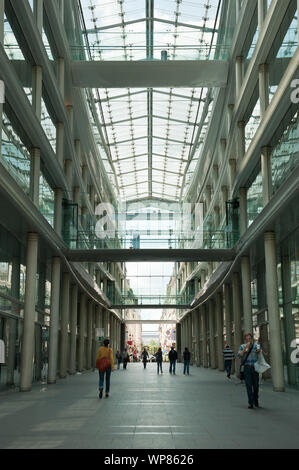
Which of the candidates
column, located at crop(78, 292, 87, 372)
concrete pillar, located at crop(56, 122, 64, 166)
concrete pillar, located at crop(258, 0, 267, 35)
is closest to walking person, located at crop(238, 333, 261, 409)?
concrete pillar, located at crop(258, 0, 267, 35)

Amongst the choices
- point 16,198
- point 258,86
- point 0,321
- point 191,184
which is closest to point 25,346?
point 0,321

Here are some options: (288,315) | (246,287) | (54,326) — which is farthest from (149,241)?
(288,315)

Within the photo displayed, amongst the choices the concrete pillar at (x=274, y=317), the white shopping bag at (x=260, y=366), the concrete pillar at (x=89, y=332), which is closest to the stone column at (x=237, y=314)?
the concrete pillar at (x=274, y=317)

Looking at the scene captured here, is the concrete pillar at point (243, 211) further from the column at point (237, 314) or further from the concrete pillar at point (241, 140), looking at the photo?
the column at point (237, 314)

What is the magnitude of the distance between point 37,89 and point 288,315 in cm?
1183

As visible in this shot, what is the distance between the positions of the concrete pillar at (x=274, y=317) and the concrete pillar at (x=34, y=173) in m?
8.15

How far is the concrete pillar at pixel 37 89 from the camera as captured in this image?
19.4 meters

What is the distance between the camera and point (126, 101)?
121 feet

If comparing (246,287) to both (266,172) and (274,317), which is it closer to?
→ (274,317)

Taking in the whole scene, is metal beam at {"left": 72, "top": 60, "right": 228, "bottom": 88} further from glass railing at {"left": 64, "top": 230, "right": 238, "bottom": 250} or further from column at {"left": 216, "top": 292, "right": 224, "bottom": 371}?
column at {"left": 216, "top": 292, "right": 224, "bottom": 371}

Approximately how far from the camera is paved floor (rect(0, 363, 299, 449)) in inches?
303

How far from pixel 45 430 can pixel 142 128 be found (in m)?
35.7

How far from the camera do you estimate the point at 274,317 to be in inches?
717
